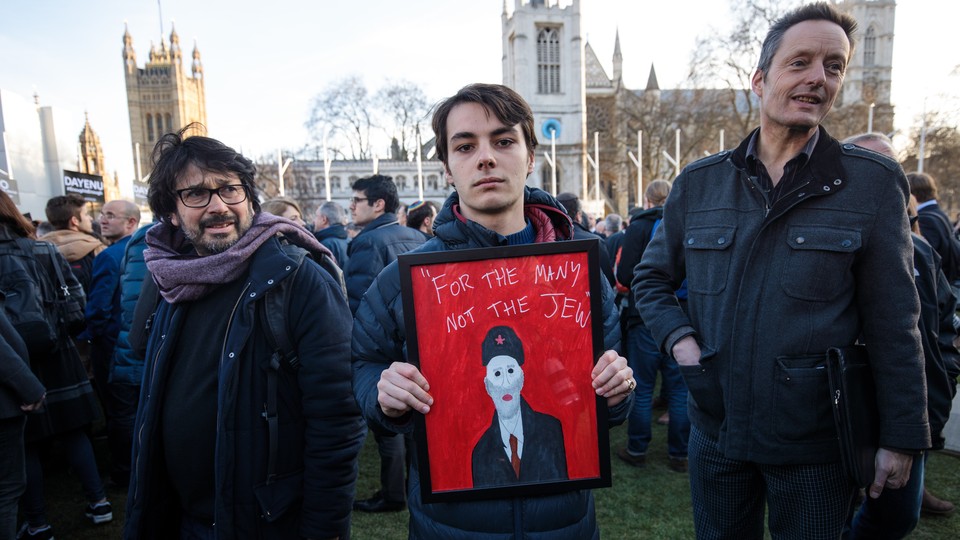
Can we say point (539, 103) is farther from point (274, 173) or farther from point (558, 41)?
point (274, 173)

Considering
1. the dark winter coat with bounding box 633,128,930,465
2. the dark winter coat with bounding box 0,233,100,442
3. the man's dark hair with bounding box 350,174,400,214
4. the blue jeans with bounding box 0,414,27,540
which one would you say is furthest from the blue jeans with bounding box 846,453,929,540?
the dark winter coat with bounding box 0,233,100,442

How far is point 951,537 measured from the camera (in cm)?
324

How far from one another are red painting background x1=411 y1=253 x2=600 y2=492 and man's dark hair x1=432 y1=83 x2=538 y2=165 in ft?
1.55

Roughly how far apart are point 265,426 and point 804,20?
7.99 ft

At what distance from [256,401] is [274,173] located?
41.3m

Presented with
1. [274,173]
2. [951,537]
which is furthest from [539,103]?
[951,537]

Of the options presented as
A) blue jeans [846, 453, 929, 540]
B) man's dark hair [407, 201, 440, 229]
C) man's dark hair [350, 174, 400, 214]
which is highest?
man's dark hair [350, 174, 400, 214]

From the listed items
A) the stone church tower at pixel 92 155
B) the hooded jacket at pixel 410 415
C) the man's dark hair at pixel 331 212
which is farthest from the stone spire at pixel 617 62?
the hooded jacket at pixel 410 415

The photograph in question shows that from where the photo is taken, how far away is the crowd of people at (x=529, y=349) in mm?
1523

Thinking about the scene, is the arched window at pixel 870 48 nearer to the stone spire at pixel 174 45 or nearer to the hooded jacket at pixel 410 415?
the hooded jacket at pixel 410 415

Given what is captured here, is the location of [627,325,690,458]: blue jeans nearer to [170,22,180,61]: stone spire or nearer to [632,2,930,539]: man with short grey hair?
[632,2,930,539]: man with short grey hair

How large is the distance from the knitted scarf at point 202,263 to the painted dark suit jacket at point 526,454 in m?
1.16

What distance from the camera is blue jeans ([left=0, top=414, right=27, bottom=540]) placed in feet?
8.48

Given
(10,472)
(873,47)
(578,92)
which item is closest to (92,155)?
(578,92)
